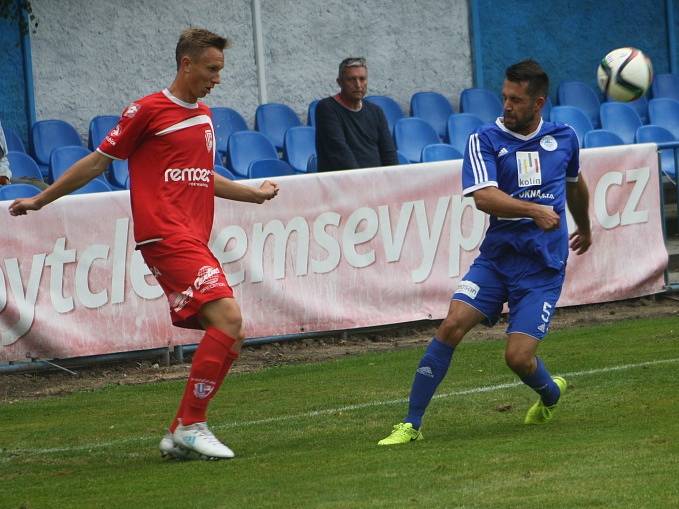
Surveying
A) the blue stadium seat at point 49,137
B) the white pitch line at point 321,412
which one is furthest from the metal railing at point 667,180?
the blue stadium seat at point 49,137

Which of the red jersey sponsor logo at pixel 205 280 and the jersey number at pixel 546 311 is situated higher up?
the red jersey sponsor logo at pixel 205 280

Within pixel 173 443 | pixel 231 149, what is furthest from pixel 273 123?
pixel 173 443

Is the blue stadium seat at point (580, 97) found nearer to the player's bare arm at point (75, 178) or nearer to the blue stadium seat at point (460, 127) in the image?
the blue stadium seat at point (460, 127)

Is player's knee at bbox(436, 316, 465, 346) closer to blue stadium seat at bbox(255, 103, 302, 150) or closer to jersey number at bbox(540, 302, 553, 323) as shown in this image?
jersey number at bbox(540, 302, 553, 323)

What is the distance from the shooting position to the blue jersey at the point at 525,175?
7062 mm

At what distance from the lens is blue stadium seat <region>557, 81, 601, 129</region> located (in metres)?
18.3

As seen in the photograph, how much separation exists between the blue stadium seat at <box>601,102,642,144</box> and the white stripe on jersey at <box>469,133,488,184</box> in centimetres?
1056

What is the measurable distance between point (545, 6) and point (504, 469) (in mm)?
13875

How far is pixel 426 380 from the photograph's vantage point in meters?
7.02

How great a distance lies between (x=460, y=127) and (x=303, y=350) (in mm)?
5905

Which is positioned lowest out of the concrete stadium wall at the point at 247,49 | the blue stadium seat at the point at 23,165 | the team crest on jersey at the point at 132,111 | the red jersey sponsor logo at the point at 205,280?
the red jersey sponsor logo at the point at 205,280

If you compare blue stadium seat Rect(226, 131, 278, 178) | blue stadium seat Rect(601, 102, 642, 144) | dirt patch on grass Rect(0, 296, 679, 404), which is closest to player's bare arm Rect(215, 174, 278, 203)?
dirt patch on grass Rect(0, 296, 679, 404)

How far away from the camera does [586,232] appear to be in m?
7.69

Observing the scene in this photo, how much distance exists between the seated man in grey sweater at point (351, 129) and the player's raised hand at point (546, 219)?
4.94 m
